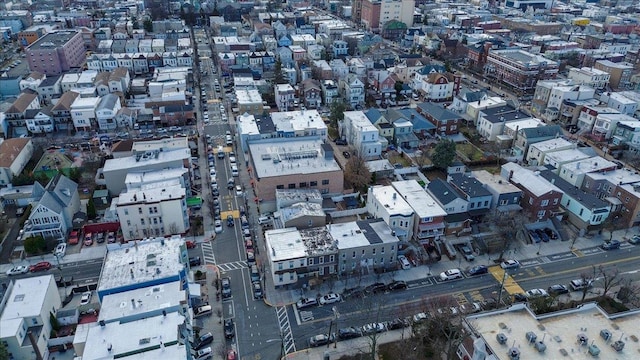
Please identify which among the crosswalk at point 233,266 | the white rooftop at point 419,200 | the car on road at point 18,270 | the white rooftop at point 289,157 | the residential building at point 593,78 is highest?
the residential building at point 593,78

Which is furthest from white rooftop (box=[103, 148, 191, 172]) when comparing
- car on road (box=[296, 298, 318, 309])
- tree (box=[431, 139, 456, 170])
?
tree (box=[431, 139, 456, 170])

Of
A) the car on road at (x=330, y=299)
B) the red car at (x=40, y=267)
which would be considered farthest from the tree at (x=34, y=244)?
the car on road at (x=330, y=299)

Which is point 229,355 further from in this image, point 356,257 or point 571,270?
point 571,270

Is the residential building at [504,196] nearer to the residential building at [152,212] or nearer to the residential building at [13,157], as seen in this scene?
the residential building at [152,212]

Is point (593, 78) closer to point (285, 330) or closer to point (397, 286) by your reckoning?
point (397, 286)

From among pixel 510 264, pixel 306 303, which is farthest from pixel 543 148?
pixel 306 303
